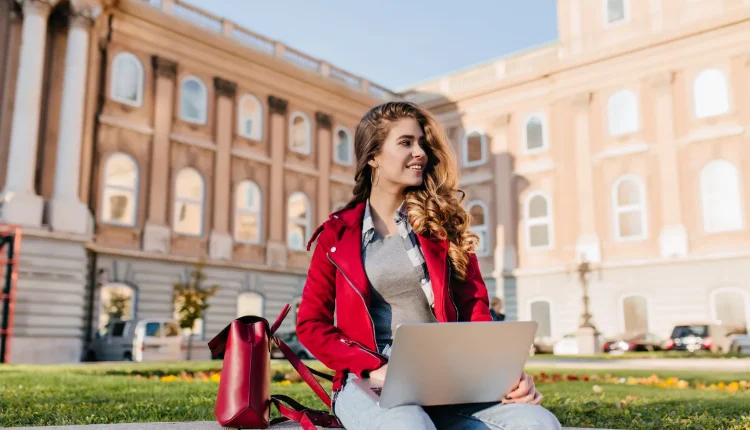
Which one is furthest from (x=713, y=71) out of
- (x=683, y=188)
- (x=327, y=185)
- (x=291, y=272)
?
(x=291, y=272)

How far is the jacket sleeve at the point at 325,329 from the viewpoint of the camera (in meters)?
2.62

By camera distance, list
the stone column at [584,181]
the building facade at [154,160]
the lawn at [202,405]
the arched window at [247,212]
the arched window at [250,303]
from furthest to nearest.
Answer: the stone column at [584,181]
the arched window at [247,212]
the arched window at [250,303]
the building facade at [154,160]
the lawn at [202,405]

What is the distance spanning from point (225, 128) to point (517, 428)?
24.4 m

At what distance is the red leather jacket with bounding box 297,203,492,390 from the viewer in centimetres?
270

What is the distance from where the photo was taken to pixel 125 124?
22.5 metres

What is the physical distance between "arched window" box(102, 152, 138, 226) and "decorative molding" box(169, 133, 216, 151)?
1.87m

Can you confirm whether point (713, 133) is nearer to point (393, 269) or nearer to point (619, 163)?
point (619, 163)

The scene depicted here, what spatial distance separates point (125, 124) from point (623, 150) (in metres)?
18.3

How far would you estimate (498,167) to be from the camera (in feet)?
99.1

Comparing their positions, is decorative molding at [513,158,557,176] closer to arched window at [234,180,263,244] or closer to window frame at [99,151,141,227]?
arched window at [234,180,263,244]

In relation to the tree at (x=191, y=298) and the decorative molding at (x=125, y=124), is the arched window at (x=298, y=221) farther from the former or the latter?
the decorative molding at (x=125, y=124)

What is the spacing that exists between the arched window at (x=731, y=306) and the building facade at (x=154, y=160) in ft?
49.5

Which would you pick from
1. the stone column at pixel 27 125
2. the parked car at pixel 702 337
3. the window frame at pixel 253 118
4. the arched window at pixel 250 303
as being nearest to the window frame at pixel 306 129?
the window frame at pixel 253 118

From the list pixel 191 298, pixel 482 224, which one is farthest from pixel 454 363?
pixel 482 224
